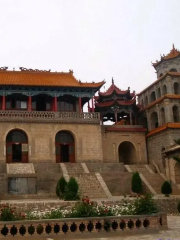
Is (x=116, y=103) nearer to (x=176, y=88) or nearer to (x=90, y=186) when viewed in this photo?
(x=176, y=88)

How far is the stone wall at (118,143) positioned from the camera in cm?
3703

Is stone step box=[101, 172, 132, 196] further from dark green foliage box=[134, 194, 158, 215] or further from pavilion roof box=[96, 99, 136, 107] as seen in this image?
dark green foliage box=[134, 194, 158, 215]

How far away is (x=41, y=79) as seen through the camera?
37.6 metres

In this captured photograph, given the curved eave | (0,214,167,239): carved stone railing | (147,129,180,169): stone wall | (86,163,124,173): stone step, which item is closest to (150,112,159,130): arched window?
(147,129,180,169): stone wall

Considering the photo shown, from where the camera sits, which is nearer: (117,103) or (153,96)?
(117,103)

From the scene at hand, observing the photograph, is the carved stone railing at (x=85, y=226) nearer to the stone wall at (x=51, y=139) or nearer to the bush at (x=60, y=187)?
the bush at (x=60, y=187)

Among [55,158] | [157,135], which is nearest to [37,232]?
[55,158]

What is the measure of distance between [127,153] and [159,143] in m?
5.24

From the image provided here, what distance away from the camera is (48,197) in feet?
81.7

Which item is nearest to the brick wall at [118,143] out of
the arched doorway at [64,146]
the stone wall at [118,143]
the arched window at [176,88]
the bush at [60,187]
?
the stone wall at [118,143]

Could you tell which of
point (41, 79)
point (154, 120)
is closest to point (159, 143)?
point (154, 120)

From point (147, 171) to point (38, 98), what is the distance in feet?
42.2

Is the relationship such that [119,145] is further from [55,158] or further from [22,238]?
[22,238]

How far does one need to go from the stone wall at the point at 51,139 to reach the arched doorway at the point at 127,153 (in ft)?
15.3
